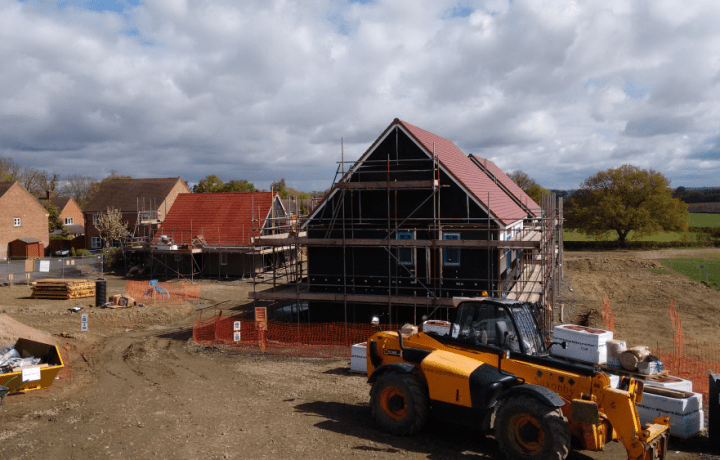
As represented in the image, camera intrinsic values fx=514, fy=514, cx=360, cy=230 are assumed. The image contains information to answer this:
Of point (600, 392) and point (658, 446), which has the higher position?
point (600, 392)

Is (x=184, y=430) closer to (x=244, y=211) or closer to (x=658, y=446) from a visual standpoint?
(x=658, y=446)

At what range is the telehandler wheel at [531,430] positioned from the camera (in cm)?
790

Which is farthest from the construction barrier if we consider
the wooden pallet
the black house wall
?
the black house wall

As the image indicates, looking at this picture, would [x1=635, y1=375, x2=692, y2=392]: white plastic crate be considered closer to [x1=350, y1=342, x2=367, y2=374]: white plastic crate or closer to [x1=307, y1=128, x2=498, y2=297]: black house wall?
[x1=350, y1=342, x2=367, y2=374]: white plastic crate

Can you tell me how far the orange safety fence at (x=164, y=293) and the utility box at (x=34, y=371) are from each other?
12582mm

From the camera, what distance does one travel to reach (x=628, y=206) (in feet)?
198

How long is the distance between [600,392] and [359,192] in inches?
545

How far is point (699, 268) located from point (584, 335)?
34544 millimetres

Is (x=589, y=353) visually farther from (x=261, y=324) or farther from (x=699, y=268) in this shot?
(x=699, y=268)

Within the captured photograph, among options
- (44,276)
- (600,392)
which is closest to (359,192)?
(600,392)

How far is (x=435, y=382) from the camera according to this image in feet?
31.4

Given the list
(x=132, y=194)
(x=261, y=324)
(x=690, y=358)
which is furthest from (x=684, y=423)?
(x=132, y=194)

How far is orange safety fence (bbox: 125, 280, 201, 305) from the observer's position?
2822cm

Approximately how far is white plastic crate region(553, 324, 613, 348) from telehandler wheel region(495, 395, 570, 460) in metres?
5.13
